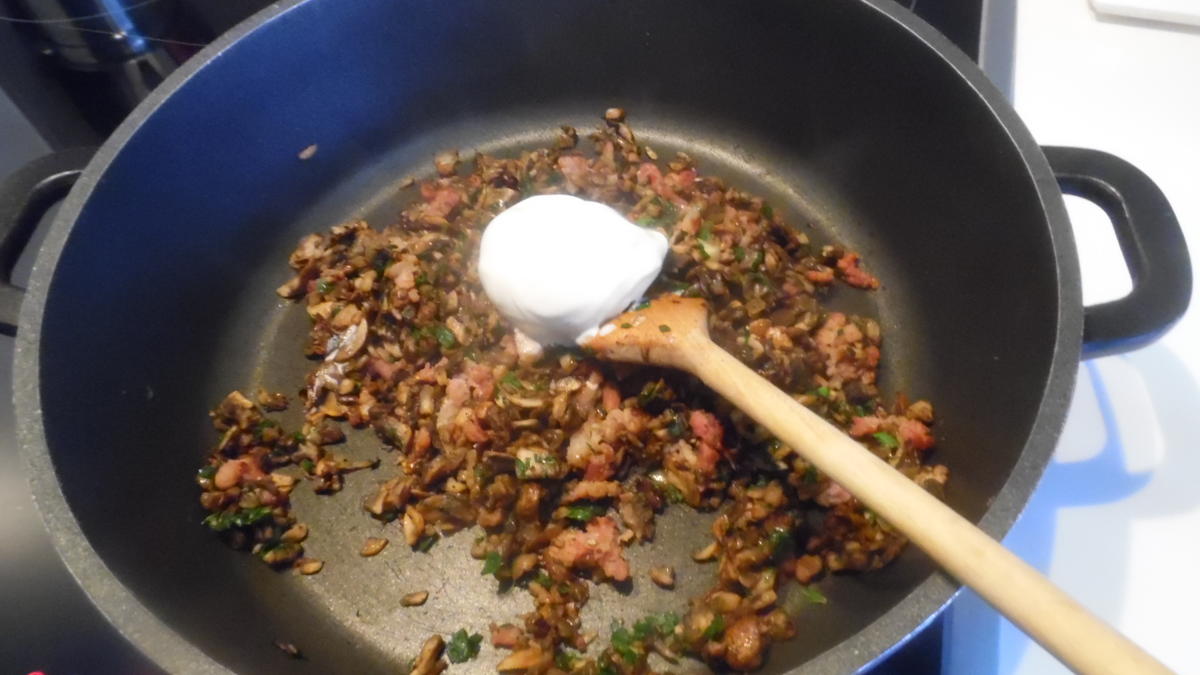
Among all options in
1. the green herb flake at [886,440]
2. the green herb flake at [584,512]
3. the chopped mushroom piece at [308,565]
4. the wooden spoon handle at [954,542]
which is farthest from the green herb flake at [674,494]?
the chopped mushroom piece at [308,565]

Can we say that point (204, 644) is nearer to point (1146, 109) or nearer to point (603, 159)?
point (603, 159)

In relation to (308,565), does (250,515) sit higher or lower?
higher

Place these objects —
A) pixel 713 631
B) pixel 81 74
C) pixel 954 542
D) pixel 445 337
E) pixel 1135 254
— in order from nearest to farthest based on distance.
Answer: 1. pixel 954 542
2. pixel 1135 254
3. pixel 713 631
4. pixel 445 337
5. pixel 81 74

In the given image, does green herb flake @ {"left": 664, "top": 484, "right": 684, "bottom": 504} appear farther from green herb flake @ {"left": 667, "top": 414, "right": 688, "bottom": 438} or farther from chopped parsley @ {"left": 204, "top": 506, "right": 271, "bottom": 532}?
chopped parsley @ {"left": 204, "top": 506, "right": 271, "bottom": 532}

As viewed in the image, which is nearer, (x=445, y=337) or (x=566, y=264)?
(x=566, y=264)

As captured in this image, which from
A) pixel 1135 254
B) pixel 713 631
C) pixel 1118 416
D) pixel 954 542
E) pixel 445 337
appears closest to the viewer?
pixel 954 542

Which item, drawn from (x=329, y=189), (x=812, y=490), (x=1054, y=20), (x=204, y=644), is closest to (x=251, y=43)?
(x=329, y=189)

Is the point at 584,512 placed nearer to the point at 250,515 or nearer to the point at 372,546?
the point at 372,546

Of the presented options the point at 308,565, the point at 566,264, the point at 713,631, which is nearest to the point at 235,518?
the point at 308,565
